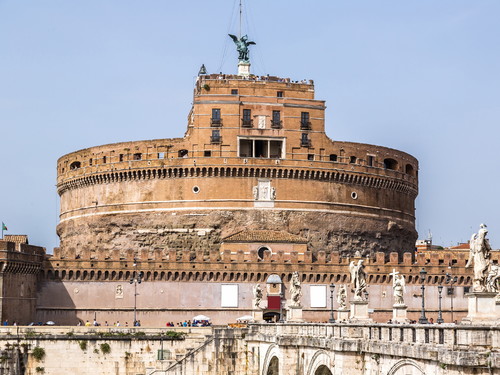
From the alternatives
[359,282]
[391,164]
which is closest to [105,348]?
[359,282]

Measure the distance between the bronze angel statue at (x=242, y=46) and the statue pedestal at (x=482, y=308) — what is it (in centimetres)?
5833

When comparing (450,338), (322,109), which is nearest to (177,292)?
(322,109)

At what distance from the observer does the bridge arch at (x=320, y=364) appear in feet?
114

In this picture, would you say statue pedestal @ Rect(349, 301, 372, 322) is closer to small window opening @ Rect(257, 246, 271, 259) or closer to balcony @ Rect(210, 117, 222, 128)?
small window opening @ Rect(257, 246, 271, 259)

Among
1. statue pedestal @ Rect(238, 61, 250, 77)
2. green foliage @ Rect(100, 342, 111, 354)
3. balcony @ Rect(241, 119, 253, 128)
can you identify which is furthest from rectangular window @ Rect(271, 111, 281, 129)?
green foliage @ Rect(100, 342, 111, 354)

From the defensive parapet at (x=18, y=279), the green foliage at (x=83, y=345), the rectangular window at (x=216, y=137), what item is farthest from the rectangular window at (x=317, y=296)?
the green foliage at (x=83, y=345)

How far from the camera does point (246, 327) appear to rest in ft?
176

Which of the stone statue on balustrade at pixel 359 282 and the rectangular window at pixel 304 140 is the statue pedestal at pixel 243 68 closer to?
the rectangular window at pixel 304 140

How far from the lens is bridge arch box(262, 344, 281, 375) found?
43.6 metres

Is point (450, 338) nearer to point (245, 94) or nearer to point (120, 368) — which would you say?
point (120, 368)

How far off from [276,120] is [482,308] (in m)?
49.6

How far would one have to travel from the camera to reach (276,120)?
238 ft

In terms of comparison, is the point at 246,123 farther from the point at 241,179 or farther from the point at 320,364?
the point at 320,364

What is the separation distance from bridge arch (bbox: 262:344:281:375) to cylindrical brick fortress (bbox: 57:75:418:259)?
2520 cm
